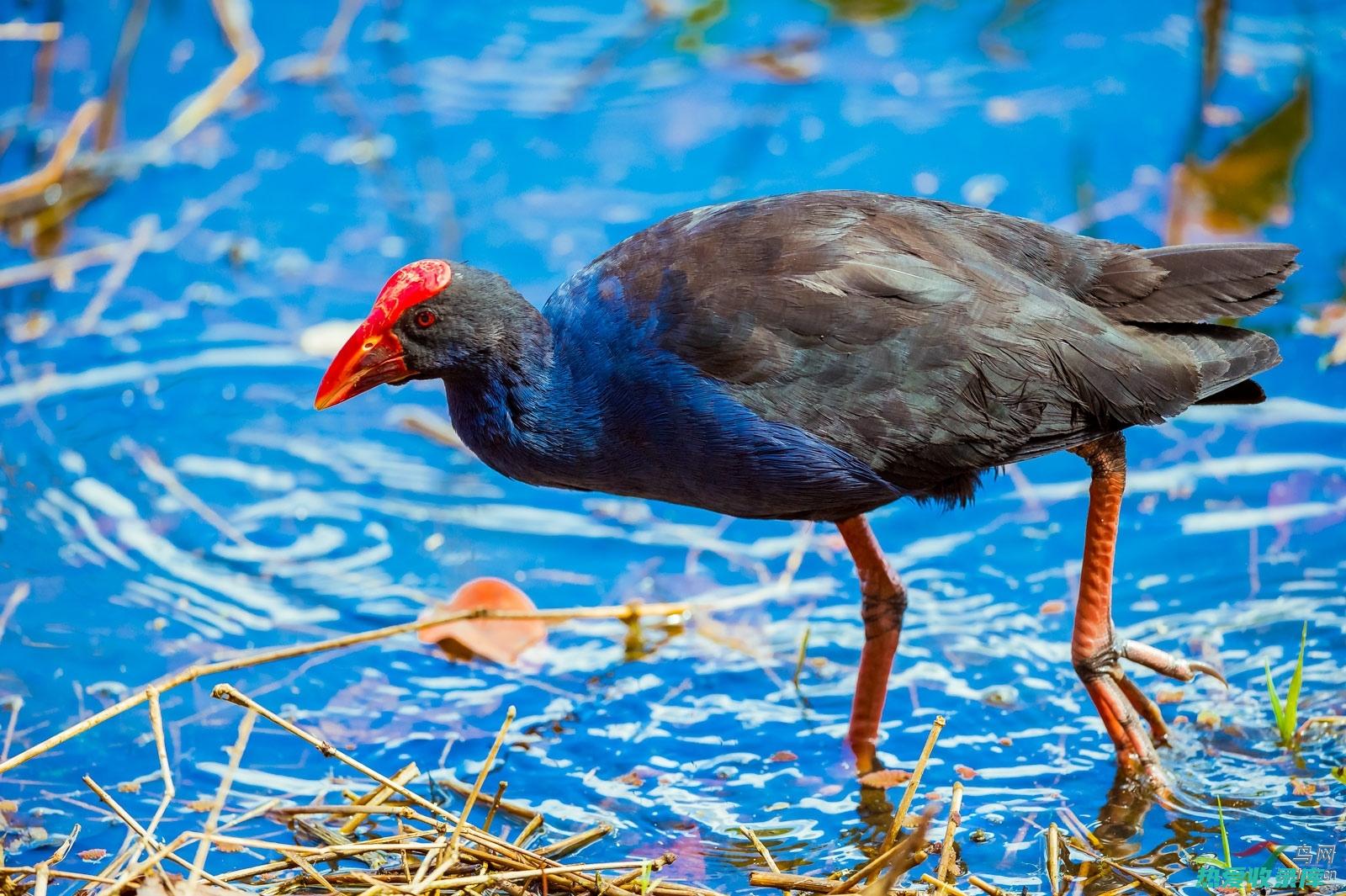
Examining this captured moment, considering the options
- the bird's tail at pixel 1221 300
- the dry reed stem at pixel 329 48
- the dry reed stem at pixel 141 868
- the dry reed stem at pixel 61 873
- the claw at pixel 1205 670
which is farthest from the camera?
the dry reed stem at pixel 329 48

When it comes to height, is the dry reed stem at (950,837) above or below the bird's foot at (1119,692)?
below

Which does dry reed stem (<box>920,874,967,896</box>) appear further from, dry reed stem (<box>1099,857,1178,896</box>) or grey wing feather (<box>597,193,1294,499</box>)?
grey wing feather (<box>597,193,1294,499</box>)

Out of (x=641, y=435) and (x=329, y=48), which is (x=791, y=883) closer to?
(x=641, y=435)

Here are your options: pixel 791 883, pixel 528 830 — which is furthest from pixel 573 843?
pixel 791 883

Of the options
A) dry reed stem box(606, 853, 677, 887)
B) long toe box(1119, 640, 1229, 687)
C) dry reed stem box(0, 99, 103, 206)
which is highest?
dry reed stem box(0, 99, 103, 206)

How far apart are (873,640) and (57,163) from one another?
3.90 m

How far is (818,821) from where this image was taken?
11.3 ft

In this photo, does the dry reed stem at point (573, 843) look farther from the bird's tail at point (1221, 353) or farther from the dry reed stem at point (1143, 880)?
the bird's tail at point (1221, 353)

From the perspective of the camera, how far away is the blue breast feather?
3051 millimetres

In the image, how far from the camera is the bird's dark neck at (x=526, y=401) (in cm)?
316

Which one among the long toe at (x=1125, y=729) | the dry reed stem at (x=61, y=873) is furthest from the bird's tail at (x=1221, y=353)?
the dry reed stem at (x=61, y=873)

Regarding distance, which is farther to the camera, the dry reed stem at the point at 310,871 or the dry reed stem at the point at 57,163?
the dry reed stem at the point at 57,163

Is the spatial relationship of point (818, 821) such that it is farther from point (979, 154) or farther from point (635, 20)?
point (635, 20)

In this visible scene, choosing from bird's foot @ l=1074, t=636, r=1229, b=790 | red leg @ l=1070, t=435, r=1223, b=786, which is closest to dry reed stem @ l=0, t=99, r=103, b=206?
red leg @ l=1070, t=435, r=1223, b=786
